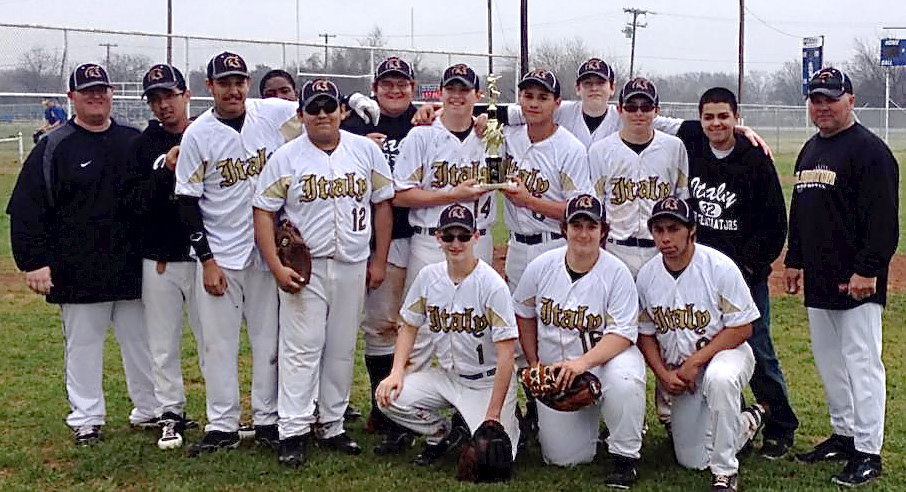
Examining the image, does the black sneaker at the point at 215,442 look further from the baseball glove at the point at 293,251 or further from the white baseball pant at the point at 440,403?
the baseball glove at the point at 293,251

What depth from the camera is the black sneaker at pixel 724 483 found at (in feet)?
15.6

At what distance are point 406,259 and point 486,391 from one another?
3.21 feet

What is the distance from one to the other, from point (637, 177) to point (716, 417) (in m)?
1.36

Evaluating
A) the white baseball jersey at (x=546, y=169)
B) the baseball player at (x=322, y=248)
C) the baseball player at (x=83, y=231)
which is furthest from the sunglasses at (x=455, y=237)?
the baseball player at (x=83, y=231)

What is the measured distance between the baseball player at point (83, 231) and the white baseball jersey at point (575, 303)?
2.22m

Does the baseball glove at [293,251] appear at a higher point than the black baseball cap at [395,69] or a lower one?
lower

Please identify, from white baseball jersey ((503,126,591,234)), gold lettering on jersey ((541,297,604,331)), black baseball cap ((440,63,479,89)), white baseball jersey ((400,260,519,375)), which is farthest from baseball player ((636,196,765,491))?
black baseball cap ((440,63,479,89))

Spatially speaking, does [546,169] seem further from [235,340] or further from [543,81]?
[235,340]

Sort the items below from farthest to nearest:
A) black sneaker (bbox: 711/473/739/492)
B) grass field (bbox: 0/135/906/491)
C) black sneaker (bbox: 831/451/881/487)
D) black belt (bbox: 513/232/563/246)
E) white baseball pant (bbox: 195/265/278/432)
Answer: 1. black belt (bbox: 513/232/563/246)
2. white baseball pant (bbox: 195/265/278/432)
3. grass field (bbox: 0/135/906/491)
4. black sneaker (bbox: 831/451/881/487)
5. black sneaker (bbox: 711/473/739/492)

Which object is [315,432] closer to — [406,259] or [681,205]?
[406,259]

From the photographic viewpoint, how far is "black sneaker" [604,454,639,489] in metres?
4.91

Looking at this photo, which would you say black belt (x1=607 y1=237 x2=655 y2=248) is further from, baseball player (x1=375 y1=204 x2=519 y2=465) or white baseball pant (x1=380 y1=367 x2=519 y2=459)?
white baseball pant (x1=380 y1=367 x2=519 y2=459)

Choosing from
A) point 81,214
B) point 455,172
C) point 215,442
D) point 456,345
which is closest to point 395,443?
point 456,345

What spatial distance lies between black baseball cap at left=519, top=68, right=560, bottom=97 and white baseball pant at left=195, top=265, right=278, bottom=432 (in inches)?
67.1
